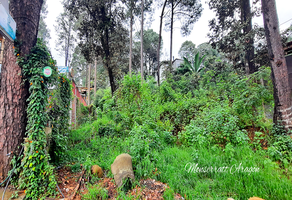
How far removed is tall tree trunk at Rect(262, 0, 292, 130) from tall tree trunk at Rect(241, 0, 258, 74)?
2091 mm

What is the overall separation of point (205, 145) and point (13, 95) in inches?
187

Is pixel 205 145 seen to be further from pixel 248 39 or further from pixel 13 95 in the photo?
pixel 248 39

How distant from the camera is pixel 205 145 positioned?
415 centimetres

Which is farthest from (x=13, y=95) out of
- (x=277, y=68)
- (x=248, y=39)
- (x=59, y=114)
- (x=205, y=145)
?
(x=248, y=39)

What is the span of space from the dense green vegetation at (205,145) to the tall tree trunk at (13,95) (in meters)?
1.39

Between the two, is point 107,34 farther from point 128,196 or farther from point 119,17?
point 128,196

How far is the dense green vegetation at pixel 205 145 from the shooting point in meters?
2.58

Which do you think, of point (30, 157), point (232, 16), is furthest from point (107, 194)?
point (232, 16)

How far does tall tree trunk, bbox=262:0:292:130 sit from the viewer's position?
3.77 metres

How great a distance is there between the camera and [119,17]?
998cm

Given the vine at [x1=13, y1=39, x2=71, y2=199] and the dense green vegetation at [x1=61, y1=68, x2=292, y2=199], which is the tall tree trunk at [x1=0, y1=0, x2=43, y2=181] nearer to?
the vine at [x1=13, y1=39, x2=71, y2=199]

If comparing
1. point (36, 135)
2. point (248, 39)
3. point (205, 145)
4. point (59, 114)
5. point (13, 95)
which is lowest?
point (205, 145)

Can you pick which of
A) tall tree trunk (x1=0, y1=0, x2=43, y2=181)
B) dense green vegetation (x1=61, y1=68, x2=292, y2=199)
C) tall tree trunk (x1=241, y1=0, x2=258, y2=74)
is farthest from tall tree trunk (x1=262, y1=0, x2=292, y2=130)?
tall tree trunk (x1=0, y1=0, x2=43, y2=181)

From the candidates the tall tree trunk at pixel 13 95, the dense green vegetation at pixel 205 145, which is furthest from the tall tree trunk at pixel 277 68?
the tall tree trunk at pixel 13 95
